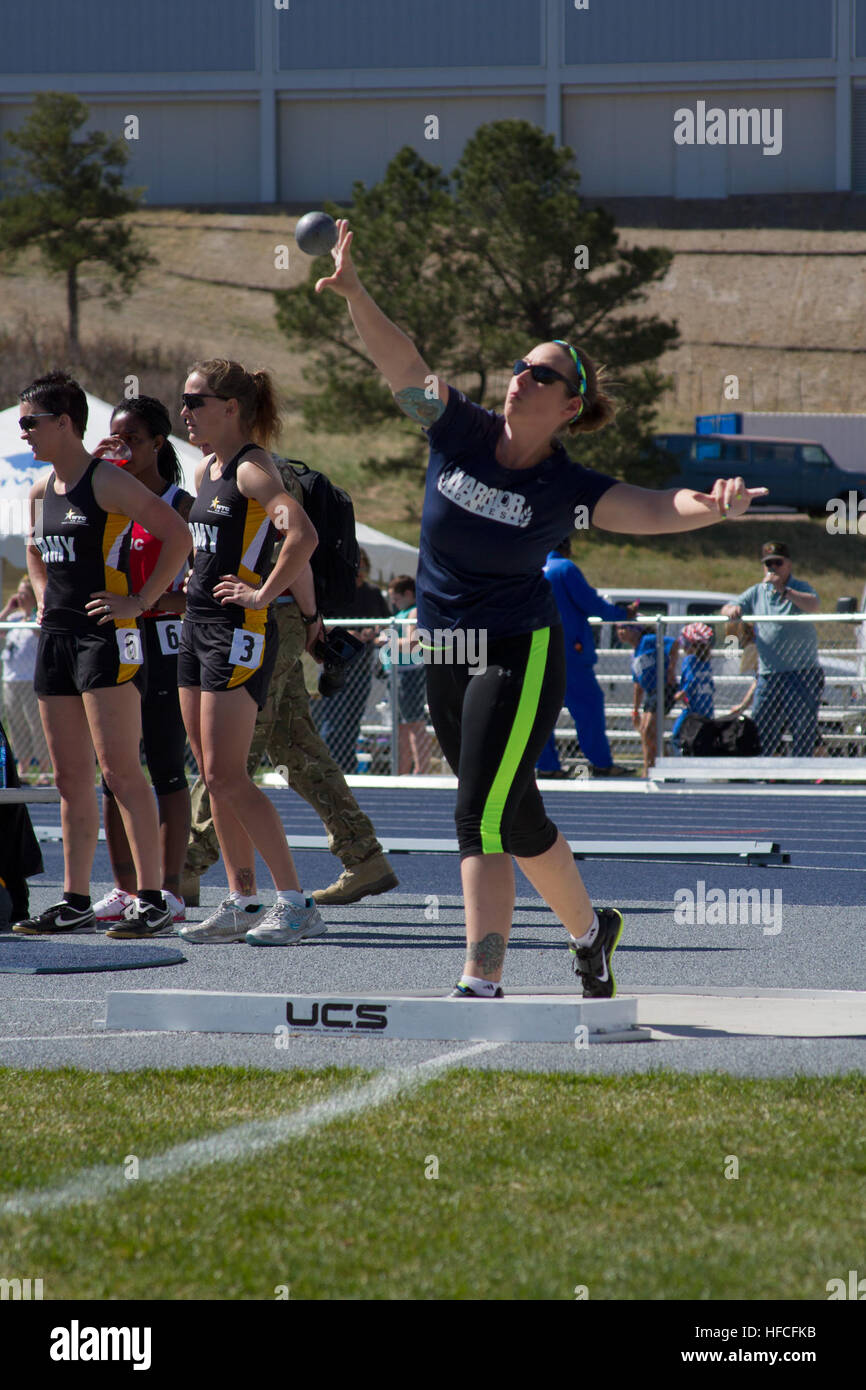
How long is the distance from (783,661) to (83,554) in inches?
380

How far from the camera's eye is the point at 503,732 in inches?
197

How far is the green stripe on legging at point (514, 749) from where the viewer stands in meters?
5.00

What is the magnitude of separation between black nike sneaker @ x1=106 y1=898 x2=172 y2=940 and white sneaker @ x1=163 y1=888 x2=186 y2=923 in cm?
9

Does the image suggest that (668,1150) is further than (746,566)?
No

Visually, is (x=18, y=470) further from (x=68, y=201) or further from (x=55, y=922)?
(x=68, y=201)

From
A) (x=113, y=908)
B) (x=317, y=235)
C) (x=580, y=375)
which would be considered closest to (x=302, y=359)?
(x=113, y=908)

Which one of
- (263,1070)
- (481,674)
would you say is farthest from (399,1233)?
(481,674)

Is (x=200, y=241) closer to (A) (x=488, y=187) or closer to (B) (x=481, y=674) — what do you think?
(A) (x=488, y=187)

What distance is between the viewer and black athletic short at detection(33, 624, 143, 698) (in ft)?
22.0

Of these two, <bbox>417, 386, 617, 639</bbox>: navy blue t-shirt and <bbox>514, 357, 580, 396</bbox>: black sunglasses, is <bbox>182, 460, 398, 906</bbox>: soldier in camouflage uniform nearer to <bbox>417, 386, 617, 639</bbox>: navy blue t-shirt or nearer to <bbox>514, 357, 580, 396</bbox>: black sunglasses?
<bbox>417, 386, 617, 639</bbox>: navy blue t-shirt

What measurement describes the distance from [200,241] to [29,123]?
1702cm
